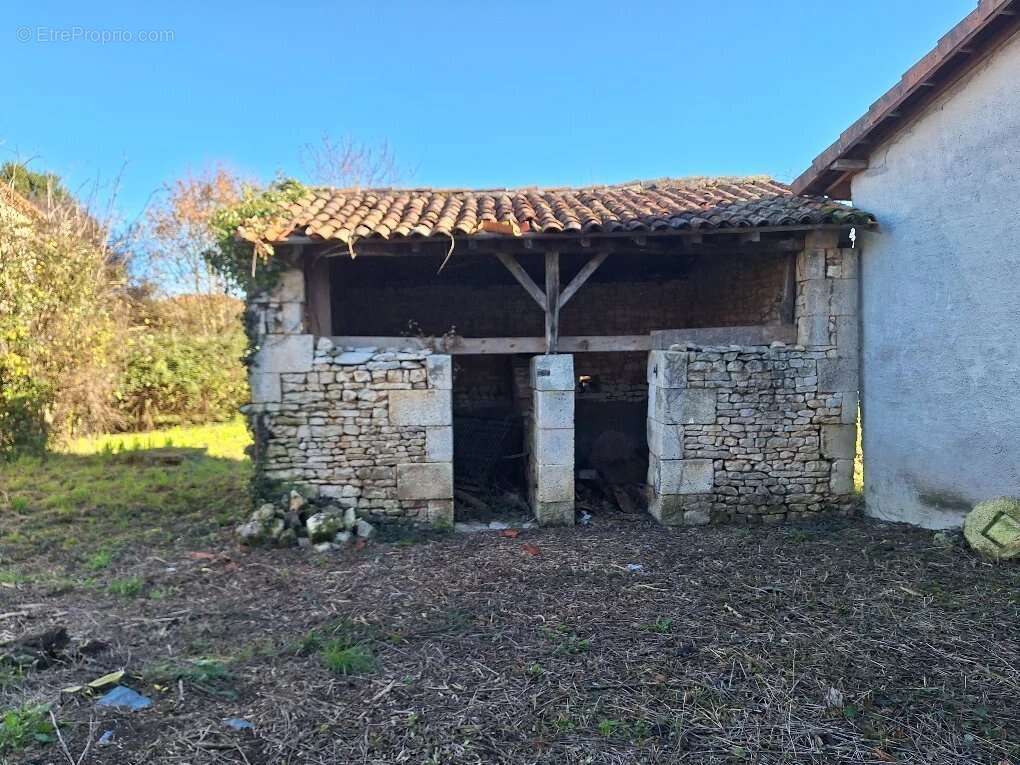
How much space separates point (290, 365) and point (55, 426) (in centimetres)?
759

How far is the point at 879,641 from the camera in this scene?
387 centimetres

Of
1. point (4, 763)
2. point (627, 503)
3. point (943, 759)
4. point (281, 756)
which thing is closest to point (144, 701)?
point (4, 763)

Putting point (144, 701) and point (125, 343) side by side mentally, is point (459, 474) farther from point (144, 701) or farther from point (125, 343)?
point (125, 343)

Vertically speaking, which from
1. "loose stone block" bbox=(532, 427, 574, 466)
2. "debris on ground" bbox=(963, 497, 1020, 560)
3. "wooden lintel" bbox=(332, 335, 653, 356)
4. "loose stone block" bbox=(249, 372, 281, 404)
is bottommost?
"debris on ground" bbox=(963, 497, 1020, 560)

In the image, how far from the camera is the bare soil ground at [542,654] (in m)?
2.98

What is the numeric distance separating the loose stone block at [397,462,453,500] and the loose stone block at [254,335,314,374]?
1.52 metres

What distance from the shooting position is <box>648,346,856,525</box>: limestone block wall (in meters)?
6.71

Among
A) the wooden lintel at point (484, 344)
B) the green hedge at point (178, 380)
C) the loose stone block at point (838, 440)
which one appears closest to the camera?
the wooden lintel at point (484, 344)

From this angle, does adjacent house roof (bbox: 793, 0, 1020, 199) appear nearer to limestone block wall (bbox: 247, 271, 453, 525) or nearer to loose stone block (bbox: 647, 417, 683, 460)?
loose stone block (bbox: 647, 417, 683, 460)

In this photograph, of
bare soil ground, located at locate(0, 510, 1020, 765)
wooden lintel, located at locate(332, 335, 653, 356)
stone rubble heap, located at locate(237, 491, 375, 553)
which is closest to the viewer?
bare soil ground, located at locate(0, 510, 1020, 765)

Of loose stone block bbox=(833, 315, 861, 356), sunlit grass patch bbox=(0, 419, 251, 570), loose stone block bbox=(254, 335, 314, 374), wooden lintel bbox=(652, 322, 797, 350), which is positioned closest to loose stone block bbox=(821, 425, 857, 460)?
loose stone block bbox=(833, 315, 861, 356)

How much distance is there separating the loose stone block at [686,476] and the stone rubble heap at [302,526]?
3.20 meters

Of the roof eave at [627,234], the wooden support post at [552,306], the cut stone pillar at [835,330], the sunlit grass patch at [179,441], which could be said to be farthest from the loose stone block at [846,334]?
the sunlit grass patch at [179,441]

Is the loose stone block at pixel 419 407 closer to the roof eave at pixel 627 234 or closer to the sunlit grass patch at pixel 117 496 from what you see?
the roof eave at pixel 627 234
